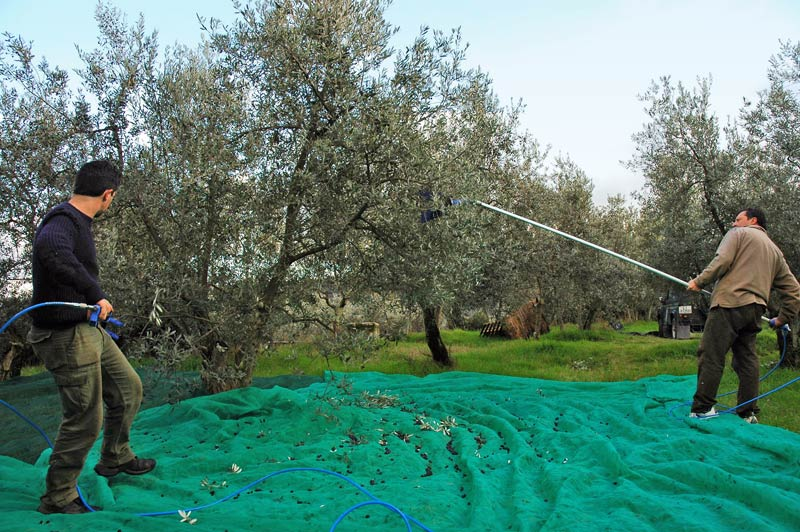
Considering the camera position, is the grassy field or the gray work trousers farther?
the grassy field

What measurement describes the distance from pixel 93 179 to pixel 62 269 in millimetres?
804

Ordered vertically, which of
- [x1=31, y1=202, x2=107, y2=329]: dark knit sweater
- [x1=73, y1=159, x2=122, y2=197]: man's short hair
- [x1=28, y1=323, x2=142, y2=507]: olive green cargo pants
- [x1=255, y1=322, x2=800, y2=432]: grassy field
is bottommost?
[x1=255, y1=322, x2=800, y2=432]: grassy field

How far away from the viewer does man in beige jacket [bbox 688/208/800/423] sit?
637 cm

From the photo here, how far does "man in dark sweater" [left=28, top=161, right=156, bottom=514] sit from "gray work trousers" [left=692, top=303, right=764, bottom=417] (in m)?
6.47

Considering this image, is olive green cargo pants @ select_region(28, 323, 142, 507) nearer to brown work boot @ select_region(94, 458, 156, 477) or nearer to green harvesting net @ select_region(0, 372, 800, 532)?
green harvesting net @ select_region(0, 372, 800, 532)

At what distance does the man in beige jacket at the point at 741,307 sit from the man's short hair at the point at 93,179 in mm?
6551

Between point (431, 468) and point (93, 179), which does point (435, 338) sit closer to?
point (431, 468)

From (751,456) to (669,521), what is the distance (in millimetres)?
1905

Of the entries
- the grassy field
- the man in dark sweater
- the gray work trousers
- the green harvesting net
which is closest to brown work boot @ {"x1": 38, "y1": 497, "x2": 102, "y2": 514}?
the man in dark sweater

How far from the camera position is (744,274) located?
6414 mm

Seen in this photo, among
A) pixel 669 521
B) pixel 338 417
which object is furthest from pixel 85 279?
pixel 669 521

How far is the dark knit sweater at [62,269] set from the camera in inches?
151

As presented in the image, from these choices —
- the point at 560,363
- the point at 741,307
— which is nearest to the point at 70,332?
the point at 741,307

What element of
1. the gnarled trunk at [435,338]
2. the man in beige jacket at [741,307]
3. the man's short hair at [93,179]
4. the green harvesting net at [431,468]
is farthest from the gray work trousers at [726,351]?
the man's short hair at [93,179]
